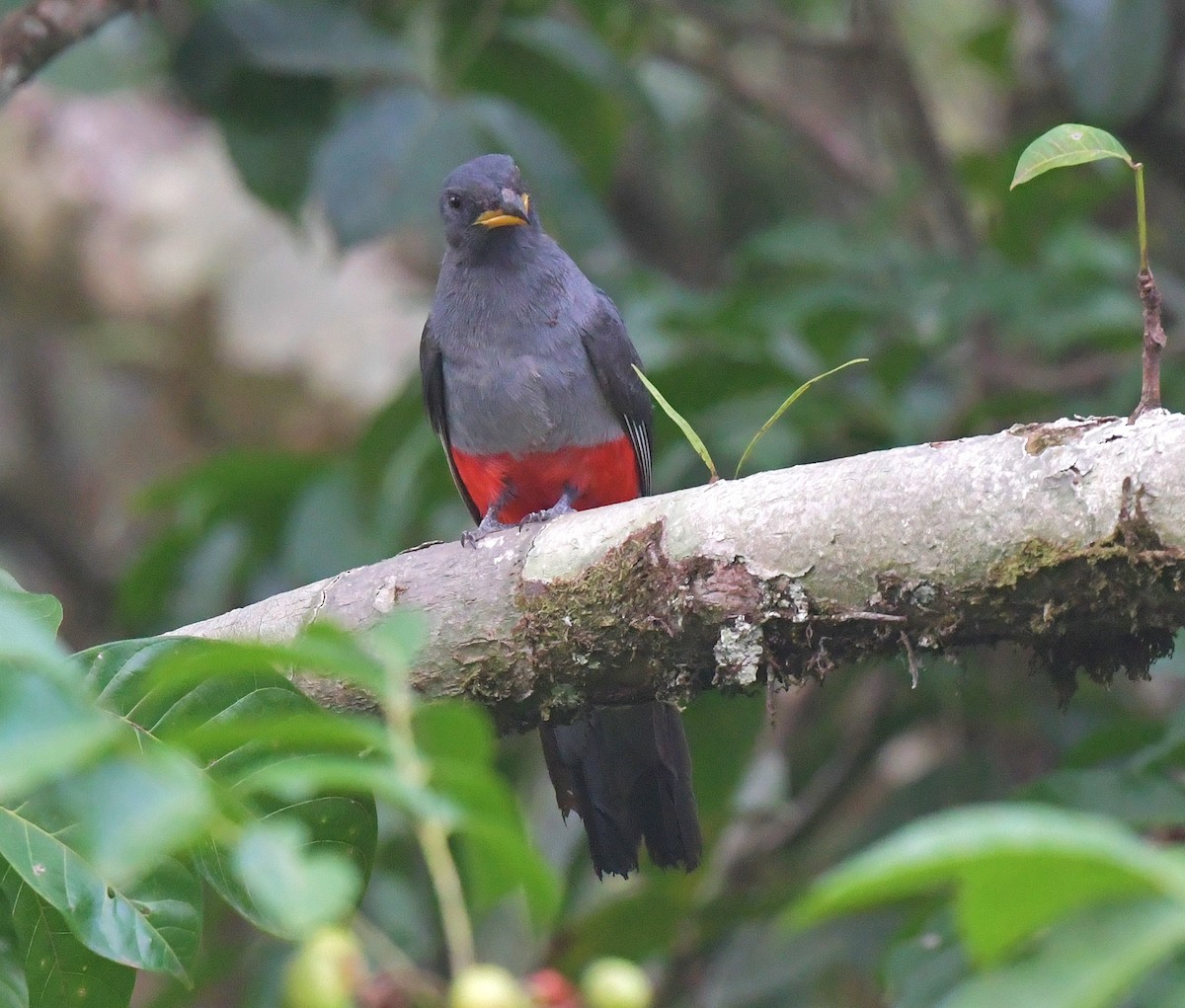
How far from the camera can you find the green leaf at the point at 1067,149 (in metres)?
1.92

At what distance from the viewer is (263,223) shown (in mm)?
9117

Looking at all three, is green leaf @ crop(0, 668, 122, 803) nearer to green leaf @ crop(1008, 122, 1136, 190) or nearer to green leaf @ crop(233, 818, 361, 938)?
green leaf @ crop(233, 818, 361, 938)

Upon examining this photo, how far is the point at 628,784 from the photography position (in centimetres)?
367

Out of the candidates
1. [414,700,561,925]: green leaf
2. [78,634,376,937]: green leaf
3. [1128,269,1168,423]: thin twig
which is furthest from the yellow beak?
[414,700,561,925]: green leaf

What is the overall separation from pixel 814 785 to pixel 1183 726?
9.91ft

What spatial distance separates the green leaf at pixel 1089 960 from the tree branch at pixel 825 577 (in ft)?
5.24

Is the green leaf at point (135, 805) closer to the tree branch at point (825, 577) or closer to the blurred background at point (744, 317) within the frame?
the tree branch at point (825, 577)

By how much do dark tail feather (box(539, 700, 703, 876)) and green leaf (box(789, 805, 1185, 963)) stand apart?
2.79 metres

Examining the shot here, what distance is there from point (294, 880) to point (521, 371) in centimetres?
366

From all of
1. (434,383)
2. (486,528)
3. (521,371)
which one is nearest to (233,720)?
(486,528)

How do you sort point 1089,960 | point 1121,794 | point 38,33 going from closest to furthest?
1. point 1089,960
2. point 1121,794
3. point 38,33

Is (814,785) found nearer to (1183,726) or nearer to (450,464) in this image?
(450,464)

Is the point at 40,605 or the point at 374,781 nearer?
the point at 374,781

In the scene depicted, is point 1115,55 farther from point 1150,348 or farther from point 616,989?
point 616,989
